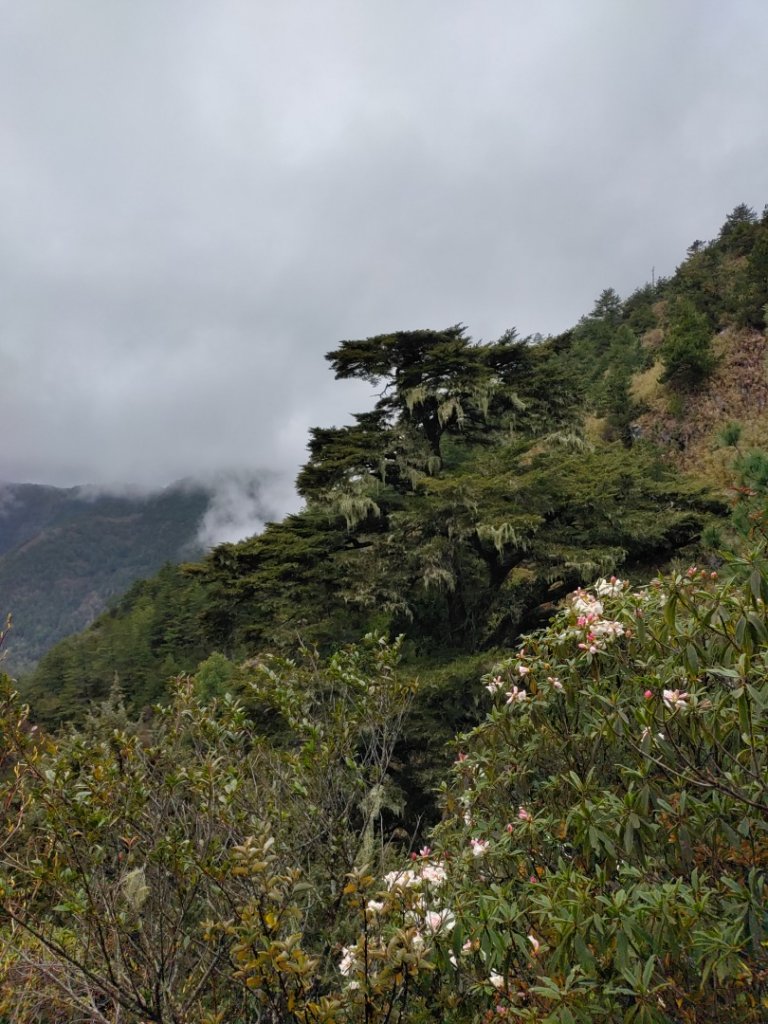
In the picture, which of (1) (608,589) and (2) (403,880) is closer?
(2) (403,880)

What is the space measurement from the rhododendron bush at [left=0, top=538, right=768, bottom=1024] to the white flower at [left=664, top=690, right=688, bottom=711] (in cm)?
1

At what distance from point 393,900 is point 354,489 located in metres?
9.11

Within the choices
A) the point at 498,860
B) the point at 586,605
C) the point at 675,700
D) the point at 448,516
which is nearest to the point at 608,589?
the point at 586,605

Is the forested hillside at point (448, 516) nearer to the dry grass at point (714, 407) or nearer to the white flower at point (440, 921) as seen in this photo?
the dry grass at point (714, 407)

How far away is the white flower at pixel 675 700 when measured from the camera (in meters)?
2.13

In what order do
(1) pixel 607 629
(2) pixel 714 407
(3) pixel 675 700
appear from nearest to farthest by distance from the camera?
(3) pixel 675 700 → (1) pixel 607 629 → (2) pixel 714 407

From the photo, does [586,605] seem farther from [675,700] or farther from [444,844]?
[444,844]

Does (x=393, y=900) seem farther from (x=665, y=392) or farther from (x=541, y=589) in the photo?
(x=665, y=392)

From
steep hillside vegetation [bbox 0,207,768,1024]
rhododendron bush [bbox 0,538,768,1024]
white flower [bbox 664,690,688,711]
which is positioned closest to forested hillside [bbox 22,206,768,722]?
steep hillside vegetation [bbox 0,207,768,1024]

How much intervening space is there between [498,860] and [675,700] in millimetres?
1189

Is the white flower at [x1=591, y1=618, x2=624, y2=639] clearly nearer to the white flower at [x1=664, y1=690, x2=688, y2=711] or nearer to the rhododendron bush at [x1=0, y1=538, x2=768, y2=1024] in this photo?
the rhododendron bush at [x1=0, y1=538, x2=768, y2=1024]

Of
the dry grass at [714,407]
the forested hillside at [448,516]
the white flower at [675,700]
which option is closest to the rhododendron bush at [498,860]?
the white flower at [675,700]

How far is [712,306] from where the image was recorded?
78.3 feet

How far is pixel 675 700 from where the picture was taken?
2.16 metres
